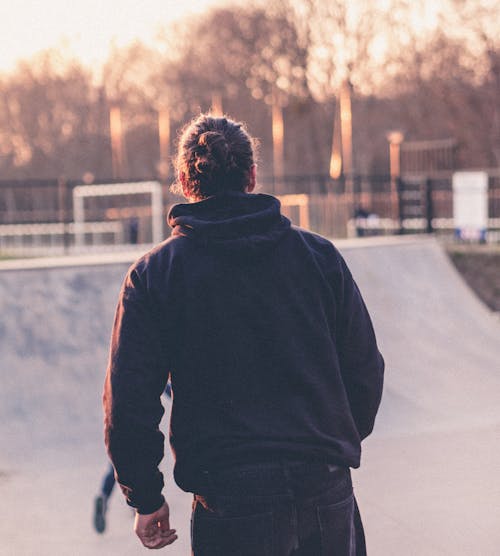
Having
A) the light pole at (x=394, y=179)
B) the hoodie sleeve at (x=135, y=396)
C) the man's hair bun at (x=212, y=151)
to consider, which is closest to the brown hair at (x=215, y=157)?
the man's hair bun at (x=212, y=151)

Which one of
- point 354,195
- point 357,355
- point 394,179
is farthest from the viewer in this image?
point 354,195

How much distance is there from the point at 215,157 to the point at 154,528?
0.92m

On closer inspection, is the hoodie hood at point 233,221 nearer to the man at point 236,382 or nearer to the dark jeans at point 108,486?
the man at point 236,382

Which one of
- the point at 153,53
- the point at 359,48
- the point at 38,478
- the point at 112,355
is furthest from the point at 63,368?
the point at 153,53

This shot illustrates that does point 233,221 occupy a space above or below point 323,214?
above

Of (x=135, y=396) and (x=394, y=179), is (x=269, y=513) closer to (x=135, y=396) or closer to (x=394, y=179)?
(x=135, y=396)

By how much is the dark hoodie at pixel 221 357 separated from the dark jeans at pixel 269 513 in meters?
0.04

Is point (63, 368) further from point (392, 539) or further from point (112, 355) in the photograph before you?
point (112, 355)

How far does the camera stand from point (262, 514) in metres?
2.28

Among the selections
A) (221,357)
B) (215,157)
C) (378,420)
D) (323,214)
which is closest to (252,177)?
(215,157)

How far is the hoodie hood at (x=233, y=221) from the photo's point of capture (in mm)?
2391

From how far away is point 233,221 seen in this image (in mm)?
2426

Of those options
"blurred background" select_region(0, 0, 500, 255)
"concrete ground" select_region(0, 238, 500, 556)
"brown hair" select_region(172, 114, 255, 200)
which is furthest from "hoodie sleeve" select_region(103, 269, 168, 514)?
"blurred background" select_region(0, 0, 500, 255)

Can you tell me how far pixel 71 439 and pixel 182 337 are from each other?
4.90 meters
